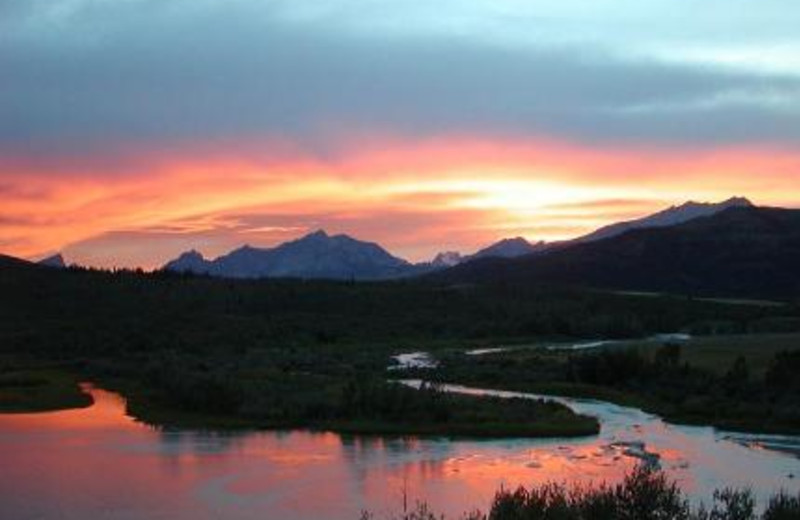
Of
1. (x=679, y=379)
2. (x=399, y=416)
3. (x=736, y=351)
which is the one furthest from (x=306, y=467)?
(x=736, y=351)

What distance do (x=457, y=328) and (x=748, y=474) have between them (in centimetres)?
8826

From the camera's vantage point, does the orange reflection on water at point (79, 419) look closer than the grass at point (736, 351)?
Yes

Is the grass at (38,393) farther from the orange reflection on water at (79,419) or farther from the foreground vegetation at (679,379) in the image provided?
the foreground vegetation at (679,379)

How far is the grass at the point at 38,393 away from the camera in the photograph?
52.4m

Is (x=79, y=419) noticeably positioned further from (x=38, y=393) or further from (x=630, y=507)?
(x=630, y=507)

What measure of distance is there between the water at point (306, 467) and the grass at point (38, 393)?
4767 mm

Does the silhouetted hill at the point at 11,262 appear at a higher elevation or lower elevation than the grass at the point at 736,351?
higher

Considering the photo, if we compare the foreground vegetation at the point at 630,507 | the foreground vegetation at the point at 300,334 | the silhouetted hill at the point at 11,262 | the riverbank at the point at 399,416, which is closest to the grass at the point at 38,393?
the riverbank at the point at 399,416

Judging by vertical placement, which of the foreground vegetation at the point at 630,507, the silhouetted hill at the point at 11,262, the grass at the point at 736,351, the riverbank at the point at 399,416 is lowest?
the riverbank at the point at 399,416

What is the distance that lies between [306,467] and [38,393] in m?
26.5

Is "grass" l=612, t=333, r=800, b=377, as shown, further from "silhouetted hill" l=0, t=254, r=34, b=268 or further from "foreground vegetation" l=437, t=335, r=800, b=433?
"silhouetted hill" l=0, t=254, r=34, b=268

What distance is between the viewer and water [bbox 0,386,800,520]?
2833 centimetres

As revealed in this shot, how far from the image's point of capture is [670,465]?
113 ft

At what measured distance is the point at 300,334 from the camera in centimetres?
11131
